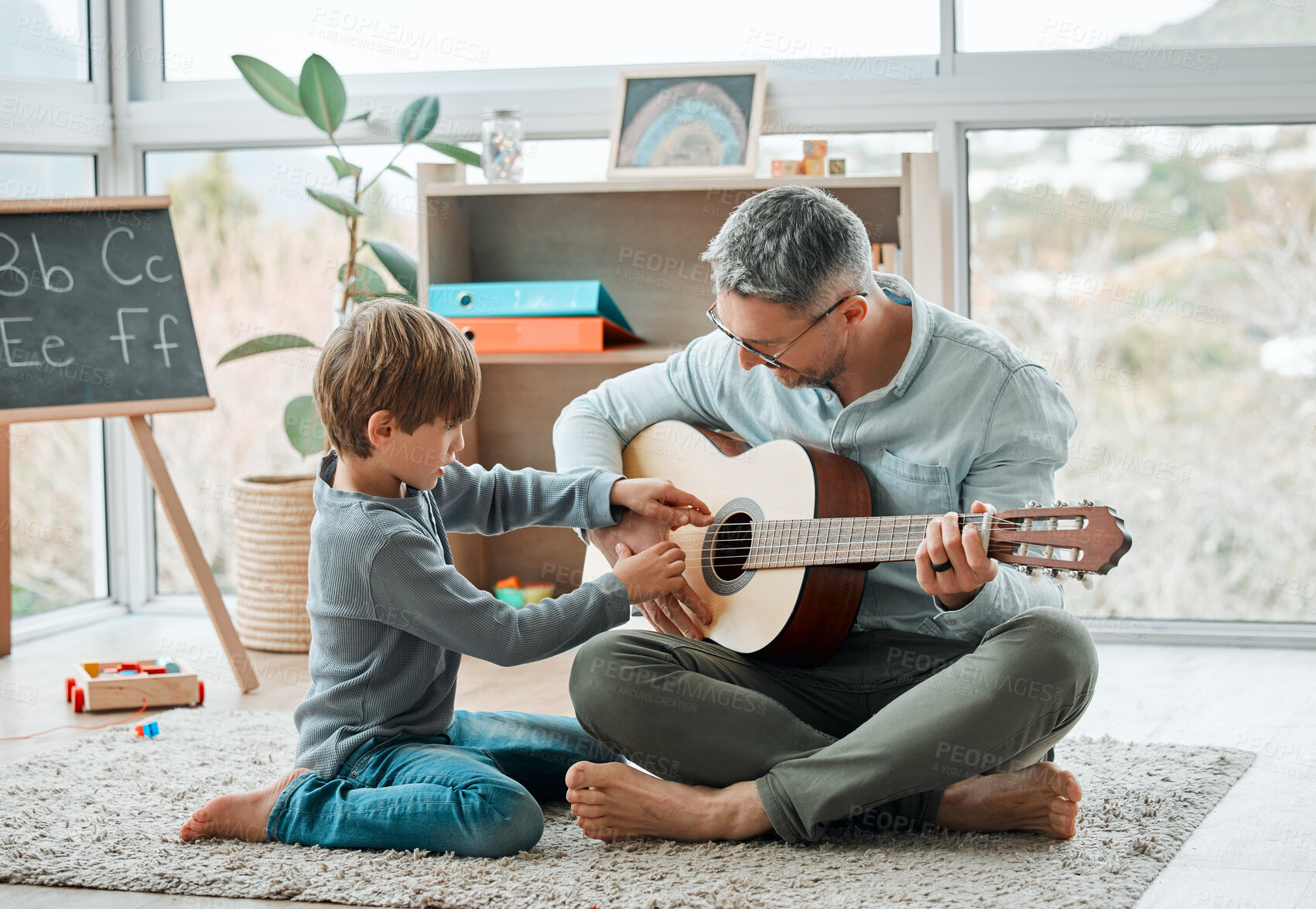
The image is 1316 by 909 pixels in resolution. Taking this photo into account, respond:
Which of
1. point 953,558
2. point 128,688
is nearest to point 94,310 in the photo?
point 128,688

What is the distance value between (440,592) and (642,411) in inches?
21.9

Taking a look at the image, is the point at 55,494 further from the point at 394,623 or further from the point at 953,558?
the point at 953,558

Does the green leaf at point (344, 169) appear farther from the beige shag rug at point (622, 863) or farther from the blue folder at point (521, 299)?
the beige shag rug at point (622, 863)

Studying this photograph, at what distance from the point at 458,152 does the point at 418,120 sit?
0.36ft

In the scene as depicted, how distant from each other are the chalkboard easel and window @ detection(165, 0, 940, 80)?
2.50ft

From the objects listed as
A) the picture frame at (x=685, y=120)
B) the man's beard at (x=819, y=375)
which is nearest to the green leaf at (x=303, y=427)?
the picture frame at (x=685, y=120)

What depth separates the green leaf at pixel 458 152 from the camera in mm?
2635

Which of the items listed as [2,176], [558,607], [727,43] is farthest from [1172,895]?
[2,176]

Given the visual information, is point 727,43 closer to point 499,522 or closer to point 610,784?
point 499,522

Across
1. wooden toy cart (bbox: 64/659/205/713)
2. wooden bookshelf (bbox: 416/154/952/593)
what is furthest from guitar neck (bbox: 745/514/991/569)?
wooden toy cart (bbox: 64/659/205/713)

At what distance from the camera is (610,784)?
1.44 metres

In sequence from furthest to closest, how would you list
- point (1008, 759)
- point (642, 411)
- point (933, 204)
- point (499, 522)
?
point (933, 204), point (642, 411), point (499, 522), point (1008, 759)

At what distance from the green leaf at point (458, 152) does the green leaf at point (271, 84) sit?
0.29m

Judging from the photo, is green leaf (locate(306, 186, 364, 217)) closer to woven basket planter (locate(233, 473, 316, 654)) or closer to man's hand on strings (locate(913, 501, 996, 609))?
woven basket planter (locate(233, 473, 316, 654))
